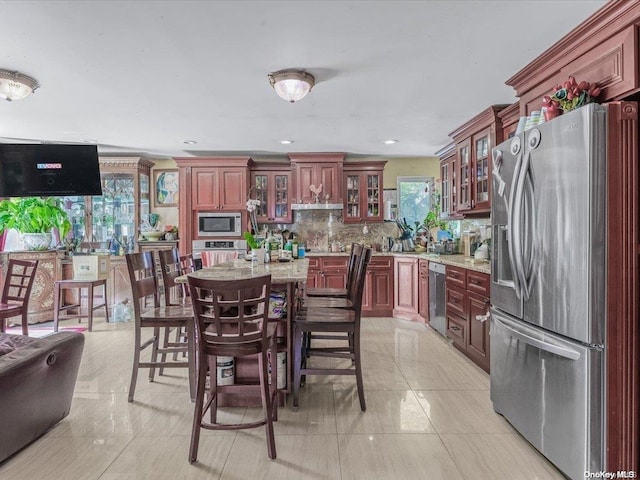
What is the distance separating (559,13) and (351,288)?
228 cm

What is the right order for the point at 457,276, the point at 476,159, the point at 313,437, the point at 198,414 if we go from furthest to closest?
the point at 476,159
the point at 457,276
the point at 313,437
the point at 198,414

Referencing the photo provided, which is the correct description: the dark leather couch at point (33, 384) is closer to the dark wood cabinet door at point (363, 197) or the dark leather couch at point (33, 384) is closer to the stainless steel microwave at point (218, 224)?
the stainless steel microwave at point (218, 224)

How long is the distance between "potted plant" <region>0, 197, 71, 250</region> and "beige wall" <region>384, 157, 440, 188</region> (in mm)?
4891

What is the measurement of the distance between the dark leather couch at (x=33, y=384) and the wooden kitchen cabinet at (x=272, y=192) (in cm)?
353

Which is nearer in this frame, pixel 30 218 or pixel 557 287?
pixel 557 287

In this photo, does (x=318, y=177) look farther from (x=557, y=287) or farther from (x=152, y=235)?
(x=557, y=287)

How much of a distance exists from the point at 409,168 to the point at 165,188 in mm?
3983

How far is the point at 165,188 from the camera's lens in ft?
19.7

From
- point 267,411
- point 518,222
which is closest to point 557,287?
point 518,222

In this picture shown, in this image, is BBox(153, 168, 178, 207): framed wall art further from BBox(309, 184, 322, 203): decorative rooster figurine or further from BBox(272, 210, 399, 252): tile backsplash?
BBox(309, 184, 322, 203): decorative rooster figurine

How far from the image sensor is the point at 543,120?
7.00ft

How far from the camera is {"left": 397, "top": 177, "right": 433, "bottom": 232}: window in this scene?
239 inches

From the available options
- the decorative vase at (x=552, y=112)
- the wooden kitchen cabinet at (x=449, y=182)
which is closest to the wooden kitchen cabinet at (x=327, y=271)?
the wooden kitchen cabinet at (x=449, y=182)

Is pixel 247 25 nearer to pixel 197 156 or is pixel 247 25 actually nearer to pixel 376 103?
pixel 376 103
